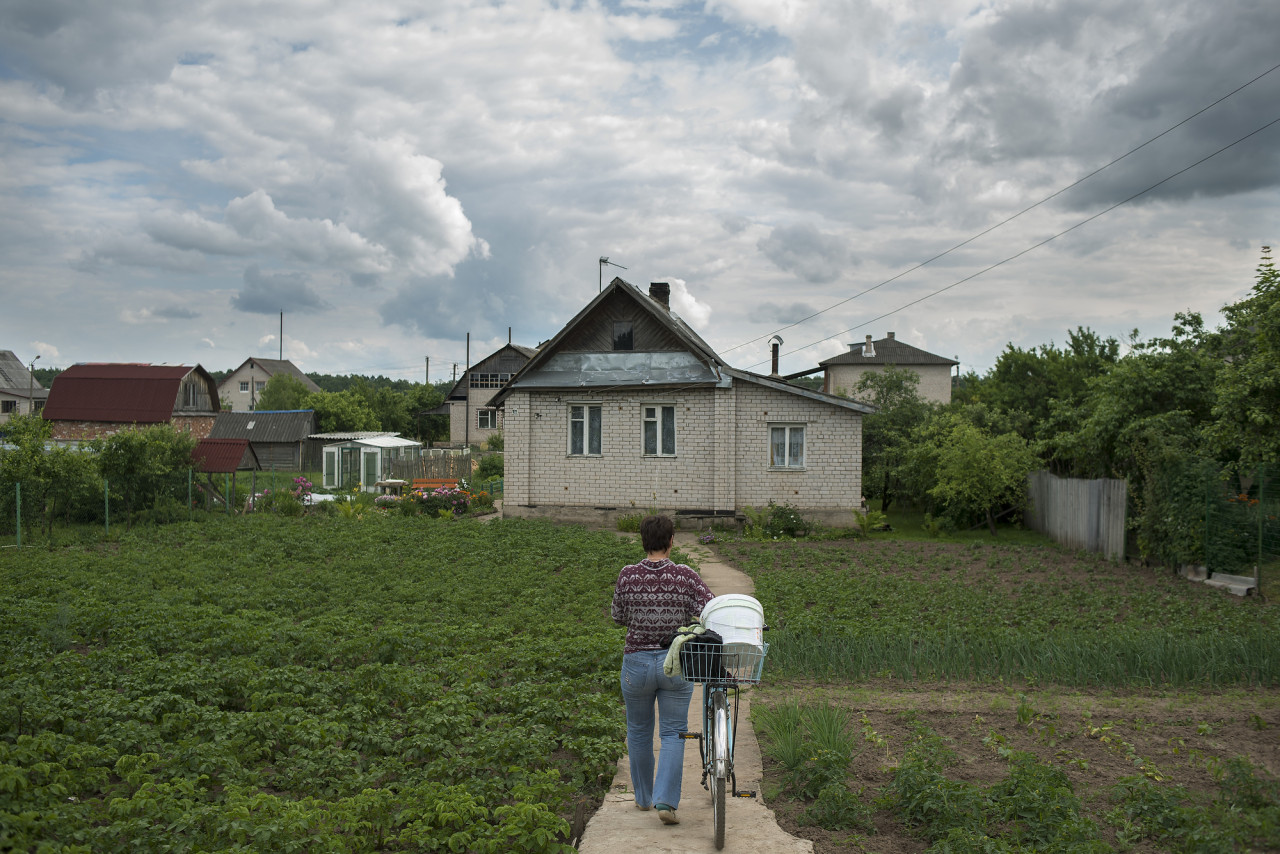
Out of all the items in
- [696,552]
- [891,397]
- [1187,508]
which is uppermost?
[891,397]

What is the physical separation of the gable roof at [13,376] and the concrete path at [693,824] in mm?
82461

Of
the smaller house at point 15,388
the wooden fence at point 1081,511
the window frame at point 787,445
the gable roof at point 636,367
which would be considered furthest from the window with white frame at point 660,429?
the smaller house at point 15,388

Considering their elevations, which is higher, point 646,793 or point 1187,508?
point 1187,508

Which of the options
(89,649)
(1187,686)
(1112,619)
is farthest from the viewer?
(1112,619)

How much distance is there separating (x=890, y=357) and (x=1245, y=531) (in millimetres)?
44008

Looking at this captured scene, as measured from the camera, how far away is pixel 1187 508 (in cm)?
1494

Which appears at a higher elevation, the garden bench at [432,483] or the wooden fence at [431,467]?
the wooden fence at [431,467]

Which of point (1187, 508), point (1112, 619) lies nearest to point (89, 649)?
point (1112, 619)

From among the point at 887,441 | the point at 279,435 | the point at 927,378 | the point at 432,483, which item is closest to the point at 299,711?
the point at 887,441

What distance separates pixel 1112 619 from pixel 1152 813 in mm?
7139

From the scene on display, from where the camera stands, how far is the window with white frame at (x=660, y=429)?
2384cm

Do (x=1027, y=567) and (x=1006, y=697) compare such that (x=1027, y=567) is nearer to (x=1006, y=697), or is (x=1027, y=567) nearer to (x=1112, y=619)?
(x=1112, y=619)

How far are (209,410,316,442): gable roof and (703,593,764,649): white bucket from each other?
47.8m

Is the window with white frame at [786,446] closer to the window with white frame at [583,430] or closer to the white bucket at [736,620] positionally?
the window with white frame at [583,430]
